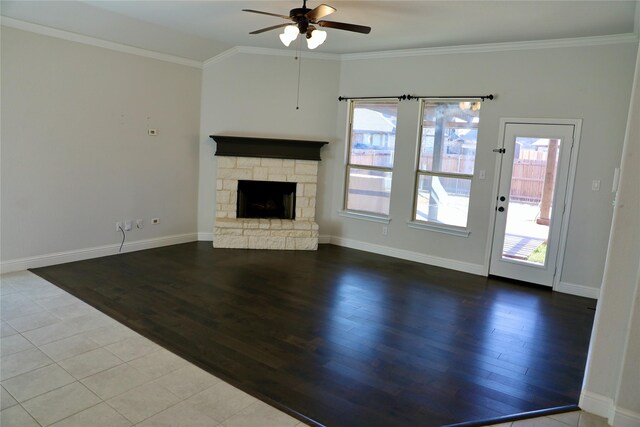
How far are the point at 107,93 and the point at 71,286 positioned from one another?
7.64 ft

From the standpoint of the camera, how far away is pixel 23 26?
433 centimetres

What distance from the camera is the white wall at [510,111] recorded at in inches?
181

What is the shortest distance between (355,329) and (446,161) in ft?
9.86

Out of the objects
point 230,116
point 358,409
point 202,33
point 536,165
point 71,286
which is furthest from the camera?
point 230,116

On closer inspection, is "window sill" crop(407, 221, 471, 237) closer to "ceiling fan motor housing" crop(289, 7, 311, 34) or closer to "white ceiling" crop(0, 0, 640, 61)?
"white ceiling" crop(0, 0, 640, 61)

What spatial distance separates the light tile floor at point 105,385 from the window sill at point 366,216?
3821mm

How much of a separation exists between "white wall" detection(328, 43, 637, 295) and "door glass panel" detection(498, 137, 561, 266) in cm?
25

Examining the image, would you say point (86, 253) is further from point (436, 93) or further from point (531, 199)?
point (531, 199)

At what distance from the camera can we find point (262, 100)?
631 centimetres

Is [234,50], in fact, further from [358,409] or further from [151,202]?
[358,409]

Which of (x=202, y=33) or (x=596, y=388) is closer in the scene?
(x=596, y=388)

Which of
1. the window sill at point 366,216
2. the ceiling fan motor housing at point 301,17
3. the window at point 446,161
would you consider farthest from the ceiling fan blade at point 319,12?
the window sill at point 366,216

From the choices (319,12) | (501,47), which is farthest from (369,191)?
(319,12)

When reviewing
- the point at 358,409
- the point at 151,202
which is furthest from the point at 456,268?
the point at 151,202
